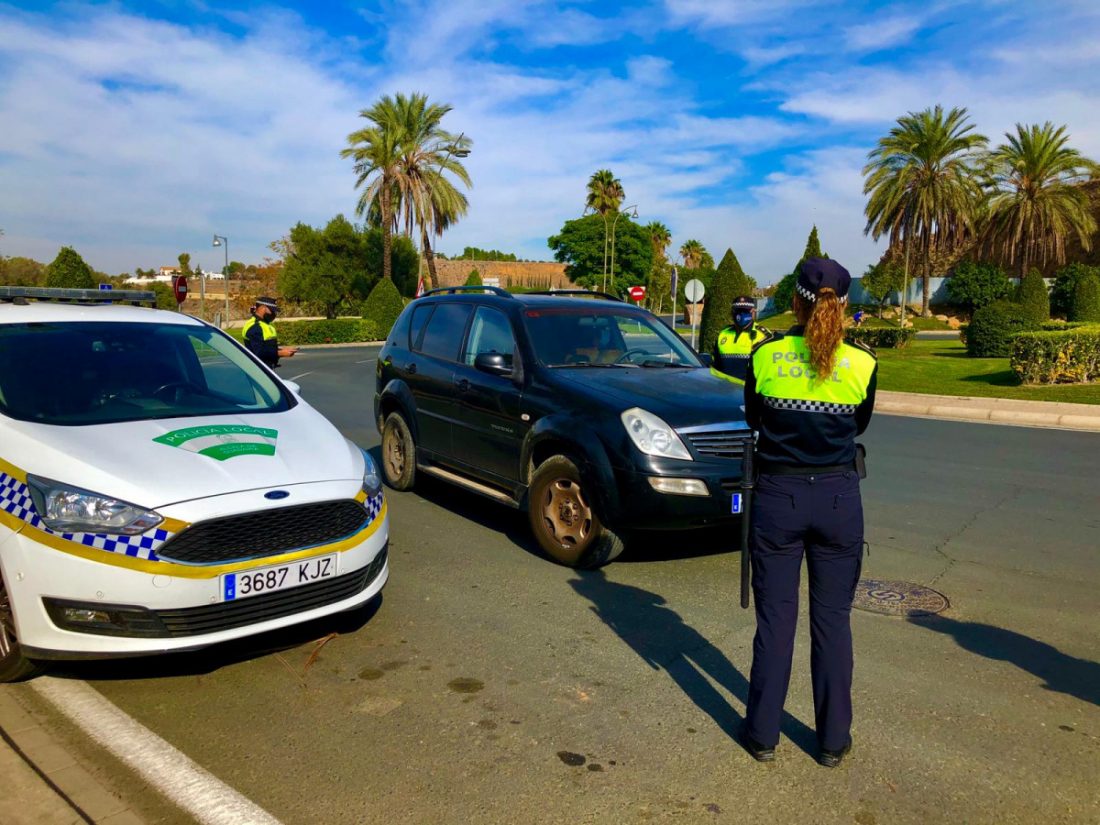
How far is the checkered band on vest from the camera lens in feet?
10.6

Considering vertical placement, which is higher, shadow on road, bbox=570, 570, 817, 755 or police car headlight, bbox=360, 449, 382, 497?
police car headlight, bbox=360, 449, 382, 497

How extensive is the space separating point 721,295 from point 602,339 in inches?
907

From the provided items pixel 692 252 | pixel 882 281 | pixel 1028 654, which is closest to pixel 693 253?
pixel 692 252

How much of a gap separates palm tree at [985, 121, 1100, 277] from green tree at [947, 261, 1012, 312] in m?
1.66

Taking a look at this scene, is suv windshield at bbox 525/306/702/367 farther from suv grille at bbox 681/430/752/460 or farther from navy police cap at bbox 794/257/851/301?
navy police cap at bbox 794/257/851/301

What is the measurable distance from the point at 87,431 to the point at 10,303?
1.76 meters

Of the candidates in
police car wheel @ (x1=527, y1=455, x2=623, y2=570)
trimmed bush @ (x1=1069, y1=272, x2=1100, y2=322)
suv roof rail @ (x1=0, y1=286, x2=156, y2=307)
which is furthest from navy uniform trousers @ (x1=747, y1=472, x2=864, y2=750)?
trimmed bush @ (x1=1069, y1=272, x2=1100, y2=322)

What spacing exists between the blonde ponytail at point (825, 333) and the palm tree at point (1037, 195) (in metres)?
51.5

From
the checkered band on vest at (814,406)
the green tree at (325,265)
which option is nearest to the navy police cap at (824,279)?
the checkered band on vest at (814,406)

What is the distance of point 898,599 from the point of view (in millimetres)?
5176

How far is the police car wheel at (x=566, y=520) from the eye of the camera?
5.57 meters

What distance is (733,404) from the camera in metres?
5.69

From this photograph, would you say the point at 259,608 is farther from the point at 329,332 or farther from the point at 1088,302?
the point at 329,332

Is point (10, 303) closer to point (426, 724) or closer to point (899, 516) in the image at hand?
point (426, 724)
